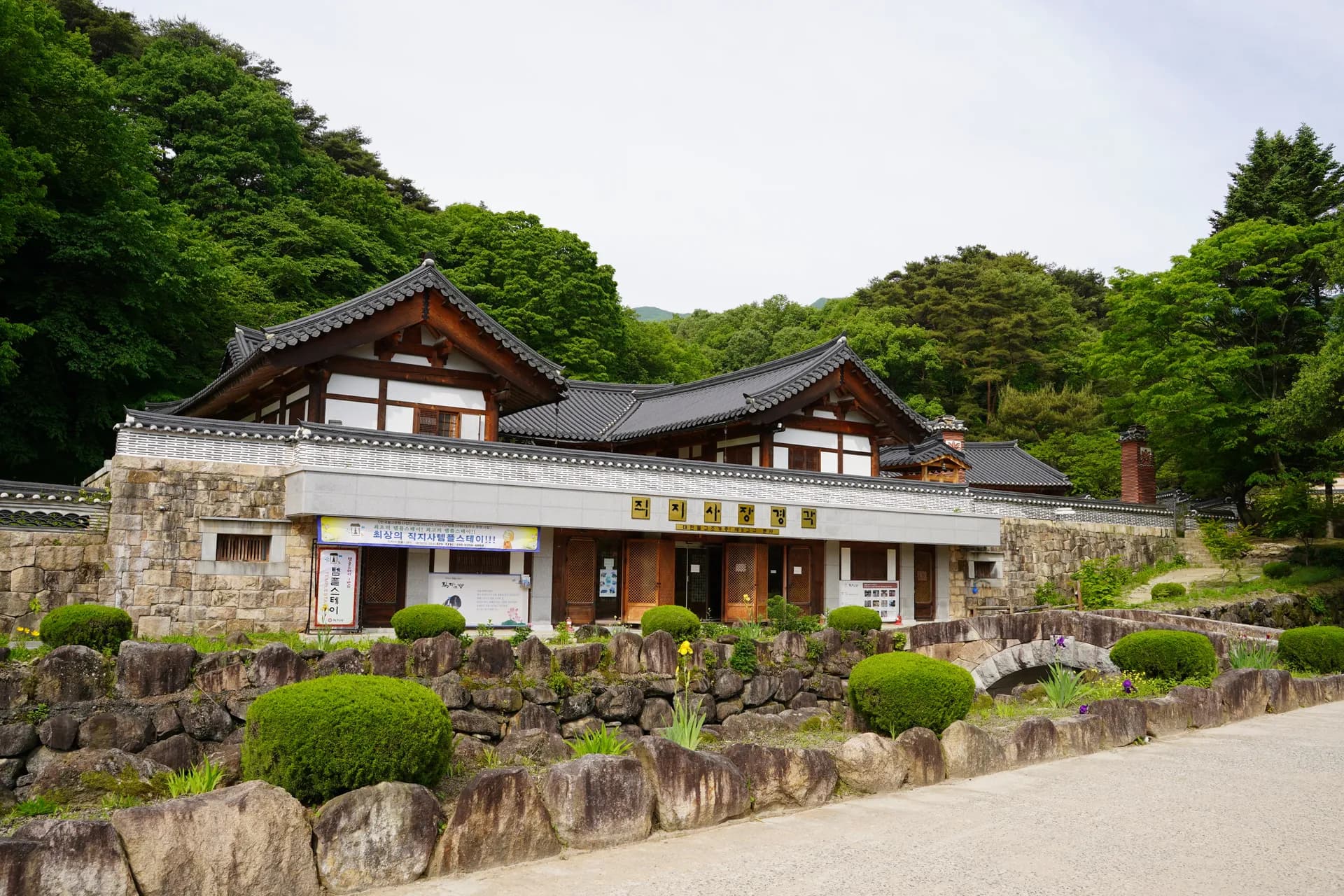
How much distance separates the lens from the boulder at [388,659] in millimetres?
16766

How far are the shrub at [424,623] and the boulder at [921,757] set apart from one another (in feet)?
34.2

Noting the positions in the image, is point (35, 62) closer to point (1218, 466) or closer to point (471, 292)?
point (471, 292)

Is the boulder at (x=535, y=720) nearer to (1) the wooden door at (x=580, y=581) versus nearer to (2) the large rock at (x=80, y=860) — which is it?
(1) the wooden door at (x=580, y=581)

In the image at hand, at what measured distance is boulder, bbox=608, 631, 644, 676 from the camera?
19219 millimetres

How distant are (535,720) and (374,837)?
1063 cm

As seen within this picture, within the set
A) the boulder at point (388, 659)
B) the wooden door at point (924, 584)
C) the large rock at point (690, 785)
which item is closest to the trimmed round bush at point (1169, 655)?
the large rock at point (690, 785)

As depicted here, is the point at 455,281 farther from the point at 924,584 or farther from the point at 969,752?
the point at 969,752

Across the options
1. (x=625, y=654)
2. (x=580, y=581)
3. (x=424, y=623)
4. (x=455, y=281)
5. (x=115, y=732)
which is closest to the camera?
(x=115, y=732)

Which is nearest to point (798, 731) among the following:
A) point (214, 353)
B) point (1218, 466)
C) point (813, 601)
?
point (813, 601)

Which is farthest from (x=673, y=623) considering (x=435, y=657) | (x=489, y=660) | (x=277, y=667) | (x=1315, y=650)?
(x=1315, y=650)

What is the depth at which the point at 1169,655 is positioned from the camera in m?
16.7

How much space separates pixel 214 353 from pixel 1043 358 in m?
44.4

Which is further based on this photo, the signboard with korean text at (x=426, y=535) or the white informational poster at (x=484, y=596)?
the white informational poster at (x=484, y=596)

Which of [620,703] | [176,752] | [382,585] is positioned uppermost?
[382,585]
